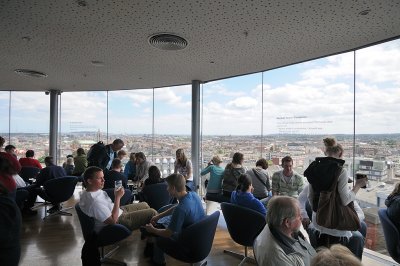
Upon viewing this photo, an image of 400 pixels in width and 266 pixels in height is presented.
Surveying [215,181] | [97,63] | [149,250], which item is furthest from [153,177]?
[97,63]

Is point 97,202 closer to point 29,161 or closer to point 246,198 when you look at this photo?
point 246,198

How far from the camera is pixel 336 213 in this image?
7.34 ft

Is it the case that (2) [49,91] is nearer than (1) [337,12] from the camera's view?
No

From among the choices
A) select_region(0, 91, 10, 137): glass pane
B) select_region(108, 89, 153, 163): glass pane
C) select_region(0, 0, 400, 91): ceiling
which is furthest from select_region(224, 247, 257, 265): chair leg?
select_region(0, 91, 10, 137): glass pane

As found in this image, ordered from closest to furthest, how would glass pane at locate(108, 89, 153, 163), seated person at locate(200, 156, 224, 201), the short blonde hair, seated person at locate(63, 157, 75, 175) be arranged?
the short blonde hair → seated person at locate(200, 156, 224, 201) → seated person at locate(63, 157, 75, 175) → glass pane at locate(108, 89, 153, 163)

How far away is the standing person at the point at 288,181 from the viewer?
391 cm

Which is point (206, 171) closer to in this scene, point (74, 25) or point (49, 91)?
point (74, 25)

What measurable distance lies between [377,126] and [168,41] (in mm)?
3466

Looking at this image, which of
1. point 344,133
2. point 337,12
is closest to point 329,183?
point 337,12

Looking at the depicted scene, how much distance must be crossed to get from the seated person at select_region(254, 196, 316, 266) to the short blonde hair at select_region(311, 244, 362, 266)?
0.48 metres

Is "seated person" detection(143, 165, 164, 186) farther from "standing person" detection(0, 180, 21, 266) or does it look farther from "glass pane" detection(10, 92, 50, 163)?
"glass pane" detection(10, 92, 50, 163)

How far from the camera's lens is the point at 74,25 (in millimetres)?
3191

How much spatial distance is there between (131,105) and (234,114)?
138 inches

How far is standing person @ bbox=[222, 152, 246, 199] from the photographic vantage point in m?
4.31
